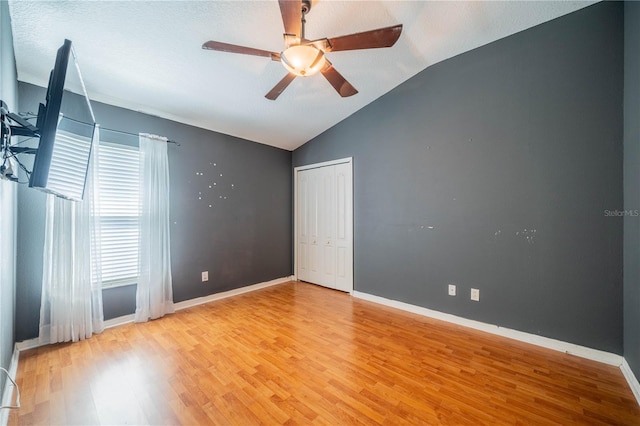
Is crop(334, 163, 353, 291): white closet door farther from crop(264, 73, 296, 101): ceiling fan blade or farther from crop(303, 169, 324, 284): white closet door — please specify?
crop(264, 73, 296, 101): ceiling fan blade

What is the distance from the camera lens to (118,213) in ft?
9.21

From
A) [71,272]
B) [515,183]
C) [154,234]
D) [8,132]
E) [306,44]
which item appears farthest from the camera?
[154,234]

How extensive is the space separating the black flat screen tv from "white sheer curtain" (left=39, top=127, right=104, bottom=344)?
1.05 meters

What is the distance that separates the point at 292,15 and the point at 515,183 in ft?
8.33

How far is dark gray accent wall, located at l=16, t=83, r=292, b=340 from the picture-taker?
7.61ft

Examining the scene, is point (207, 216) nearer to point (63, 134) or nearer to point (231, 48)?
point (63, 134)

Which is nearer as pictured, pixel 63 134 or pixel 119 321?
pixel 63 134

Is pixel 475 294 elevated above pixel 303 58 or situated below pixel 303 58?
below

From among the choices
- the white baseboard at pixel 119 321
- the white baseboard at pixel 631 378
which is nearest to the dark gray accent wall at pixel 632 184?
the white baseboard at pixel 631 378

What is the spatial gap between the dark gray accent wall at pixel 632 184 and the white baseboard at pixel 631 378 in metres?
0.04

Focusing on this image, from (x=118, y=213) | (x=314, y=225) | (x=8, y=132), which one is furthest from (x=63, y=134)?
(x=314, y=225)

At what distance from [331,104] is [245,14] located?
170 cm

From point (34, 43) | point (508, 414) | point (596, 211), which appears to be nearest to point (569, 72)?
point (596, 211)

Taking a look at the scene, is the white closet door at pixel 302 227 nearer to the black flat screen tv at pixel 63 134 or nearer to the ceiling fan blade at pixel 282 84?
the ceiling fan blade at pixel 282 84
